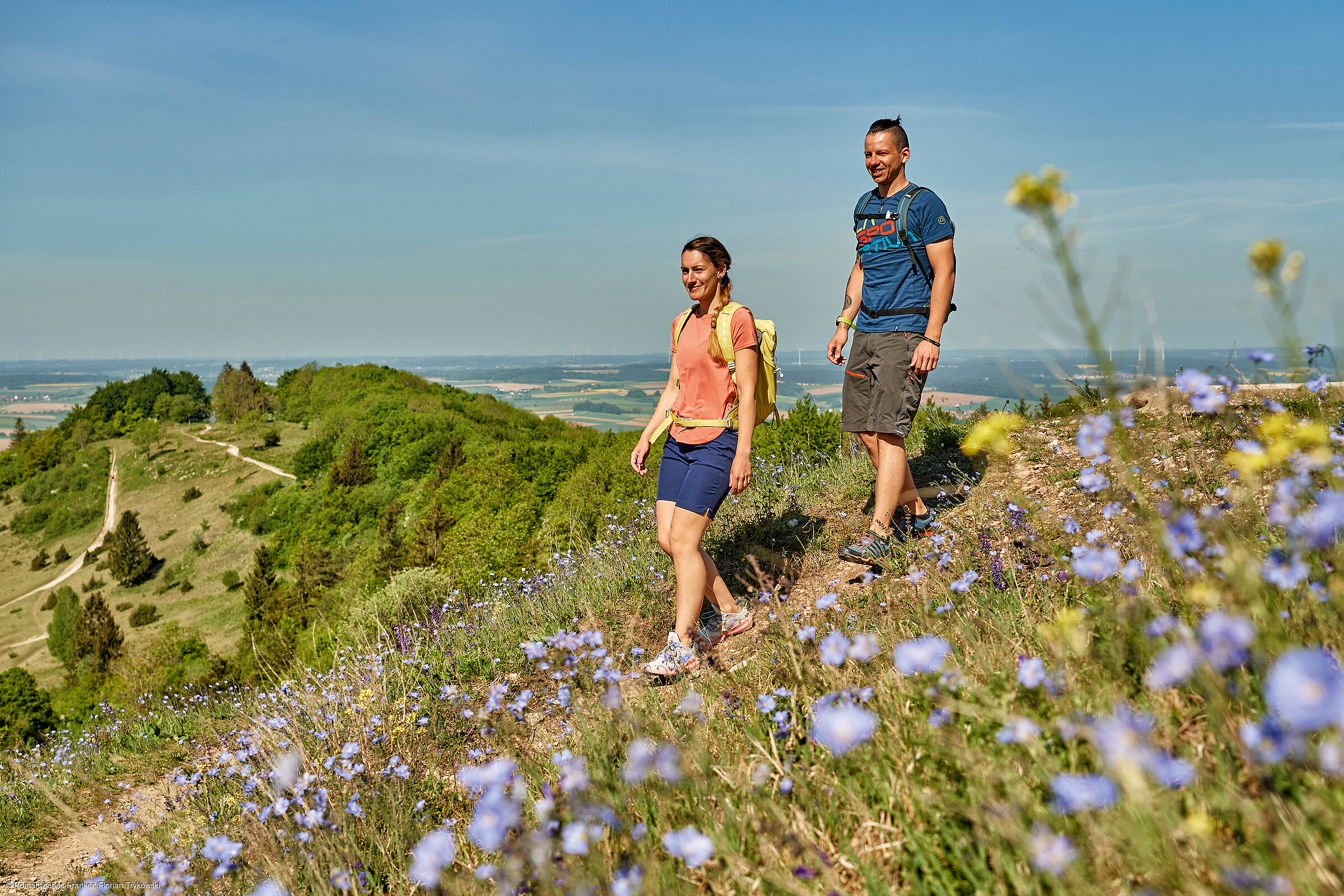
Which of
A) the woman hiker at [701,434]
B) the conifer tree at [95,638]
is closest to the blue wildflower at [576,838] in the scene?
the woman hiker at [701,434]

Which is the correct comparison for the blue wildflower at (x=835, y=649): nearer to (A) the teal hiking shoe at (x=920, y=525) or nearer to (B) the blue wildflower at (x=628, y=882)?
(B) the blue wildflower at (x=628, y=882)

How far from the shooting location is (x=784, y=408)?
11766mm

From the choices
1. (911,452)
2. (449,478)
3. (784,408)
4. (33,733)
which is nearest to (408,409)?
(449,478)

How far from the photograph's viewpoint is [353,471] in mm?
53500

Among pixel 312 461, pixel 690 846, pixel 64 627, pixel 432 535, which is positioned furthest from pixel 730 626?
pixel 312 461

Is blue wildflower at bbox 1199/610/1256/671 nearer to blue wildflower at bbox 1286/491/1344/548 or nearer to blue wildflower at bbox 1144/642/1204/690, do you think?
blue wildflower at bbox 1144/642/1204/690

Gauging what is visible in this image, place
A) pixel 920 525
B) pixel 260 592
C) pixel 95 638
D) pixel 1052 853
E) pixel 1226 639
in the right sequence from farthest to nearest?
1. pixel 95 638
2. pixel 260 592
3. pixel 920 525
4. pixel 1052 853
5. pixel 1226 639

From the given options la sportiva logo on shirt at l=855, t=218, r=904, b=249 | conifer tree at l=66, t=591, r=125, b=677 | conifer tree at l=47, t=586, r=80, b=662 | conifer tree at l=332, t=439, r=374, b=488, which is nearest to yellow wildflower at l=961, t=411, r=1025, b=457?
la sportiva logo on shirt at l=855, t=218, r=904, b=249

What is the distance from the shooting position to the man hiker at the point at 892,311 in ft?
12.9

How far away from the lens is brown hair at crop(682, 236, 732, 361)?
3.63 m

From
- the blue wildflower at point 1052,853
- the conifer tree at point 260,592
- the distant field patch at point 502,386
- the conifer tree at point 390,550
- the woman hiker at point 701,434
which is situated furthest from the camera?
the distant field patch at point 502,386

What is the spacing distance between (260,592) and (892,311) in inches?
1735

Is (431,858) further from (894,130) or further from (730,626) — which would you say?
(894,130)

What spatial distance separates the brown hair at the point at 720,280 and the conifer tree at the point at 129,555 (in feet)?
231
